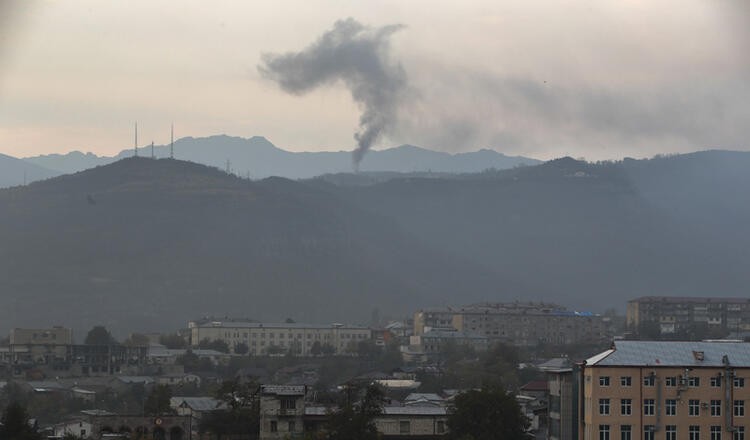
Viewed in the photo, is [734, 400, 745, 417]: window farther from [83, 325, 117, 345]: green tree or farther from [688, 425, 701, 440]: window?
[83, 325, 117, 345]: green tree

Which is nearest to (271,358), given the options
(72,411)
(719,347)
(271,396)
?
(72,411)

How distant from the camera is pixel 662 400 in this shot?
5950 centimetres

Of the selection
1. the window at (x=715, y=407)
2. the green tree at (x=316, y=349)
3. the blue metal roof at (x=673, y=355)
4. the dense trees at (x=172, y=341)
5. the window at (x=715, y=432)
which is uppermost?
the blue metal roof at (x=673, y=355)

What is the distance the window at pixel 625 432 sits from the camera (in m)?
58.9

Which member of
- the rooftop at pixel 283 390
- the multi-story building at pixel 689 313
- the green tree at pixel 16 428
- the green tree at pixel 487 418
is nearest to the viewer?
the green tree at pixel 16 428

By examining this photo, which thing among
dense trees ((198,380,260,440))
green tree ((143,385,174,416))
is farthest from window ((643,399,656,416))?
green tree ((143,385,174,416))

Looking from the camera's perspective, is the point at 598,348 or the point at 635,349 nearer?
the point at 635,349

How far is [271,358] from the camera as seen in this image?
15612cm

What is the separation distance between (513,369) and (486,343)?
161 ft

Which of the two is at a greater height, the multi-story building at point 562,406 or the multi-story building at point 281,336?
the multi-story building at point 562,406

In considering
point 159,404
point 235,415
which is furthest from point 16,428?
point 159,404

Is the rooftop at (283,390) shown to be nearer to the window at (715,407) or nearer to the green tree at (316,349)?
the window at (715,407)

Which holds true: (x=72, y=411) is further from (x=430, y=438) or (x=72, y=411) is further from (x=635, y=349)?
(x=635, y=349)

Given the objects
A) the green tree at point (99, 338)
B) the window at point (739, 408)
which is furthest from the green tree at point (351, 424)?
the green tree at point (99, 338)
